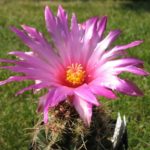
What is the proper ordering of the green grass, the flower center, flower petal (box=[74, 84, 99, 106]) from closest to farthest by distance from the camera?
flower petal (box=[74, 84, 99, 106]) → the flower center → the green grass

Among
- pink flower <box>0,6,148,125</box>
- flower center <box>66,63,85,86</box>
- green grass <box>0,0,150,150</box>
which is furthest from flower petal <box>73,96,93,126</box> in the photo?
green grass <box>0,0,150,150</box>

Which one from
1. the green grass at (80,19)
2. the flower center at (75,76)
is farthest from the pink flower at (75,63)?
the green grass at (80,19)

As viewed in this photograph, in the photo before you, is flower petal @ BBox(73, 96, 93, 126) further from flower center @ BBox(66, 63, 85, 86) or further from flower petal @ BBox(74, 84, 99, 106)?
flower center @ BBox(66, 63, 85, 86)

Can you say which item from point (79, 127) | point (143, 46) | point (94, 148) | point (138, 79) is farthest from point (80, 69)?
point (143, 46)

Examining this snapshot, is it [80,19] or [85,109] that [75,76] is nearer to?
[85,109]

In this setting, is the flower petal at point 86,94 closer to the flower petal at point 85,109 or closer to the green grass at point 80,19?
Result: the flower petal at point 85,109

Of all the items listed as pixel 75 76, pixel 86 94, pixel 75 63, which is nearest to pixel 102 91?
pixel 86 94
